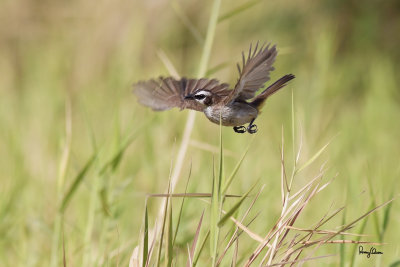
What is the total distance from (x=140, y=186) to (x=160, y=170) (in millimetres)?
434

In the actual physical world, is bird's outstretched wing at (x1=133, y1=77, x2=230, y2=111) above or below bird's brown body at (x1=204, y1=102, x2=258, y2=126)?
above

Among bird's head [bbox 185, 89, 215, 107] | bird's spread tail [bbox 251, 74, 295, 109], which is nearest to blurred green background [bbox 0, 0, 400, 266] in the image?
bird's spread tail [bbox 251, 74, 295, 109]

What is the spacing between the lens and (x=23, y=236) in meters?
2.50

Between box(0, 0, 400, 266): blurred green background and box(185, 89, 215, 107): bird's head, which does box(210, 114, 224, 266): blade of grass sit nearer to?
box(185, 89, 215, 107): bird's head

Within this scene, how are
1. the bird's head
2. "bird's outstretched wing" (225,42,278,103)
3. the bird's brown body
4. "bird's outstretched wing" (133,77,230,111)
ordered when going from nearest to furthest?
"bird's outstretched wing" (225,42,278,103)
the bird's brown body
the bird's head
"bird's outstretched wing" (133,77,230,111)

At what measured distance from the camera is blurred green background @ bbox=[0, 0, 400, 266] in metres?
2.52

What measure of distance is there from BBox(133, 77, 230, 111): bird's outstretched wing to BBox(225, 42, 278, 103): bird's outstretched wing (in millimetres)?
250

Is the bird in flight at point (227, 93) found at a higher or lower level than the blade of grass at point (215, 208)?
higher

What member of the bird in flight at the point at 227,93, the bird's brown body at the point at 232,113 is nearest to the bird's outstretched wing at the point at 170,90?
the bird in flight at the point at 227,93

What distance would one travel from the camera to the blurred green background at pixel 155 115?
8.28 feet

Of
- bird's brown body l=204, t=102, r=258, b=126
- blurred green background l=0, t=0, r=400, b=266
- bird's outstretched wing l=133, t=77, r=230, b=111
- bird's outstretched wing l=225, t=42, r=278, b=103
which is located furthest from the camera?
blurred green background l=0, t=0, r=400, b=266

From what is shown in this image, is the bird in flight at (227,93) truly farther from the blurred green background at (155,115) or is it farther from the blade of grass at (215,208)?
the blurred green background at (155,115)

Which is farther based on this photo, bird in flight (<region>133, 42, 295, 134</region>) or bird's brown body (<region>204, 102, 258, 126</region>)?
bird's brown body (<region>204, 102, 258, 126</region>)

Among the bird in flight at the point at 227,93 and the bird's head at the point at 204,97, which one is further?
the bird's head at the point at 204,97
